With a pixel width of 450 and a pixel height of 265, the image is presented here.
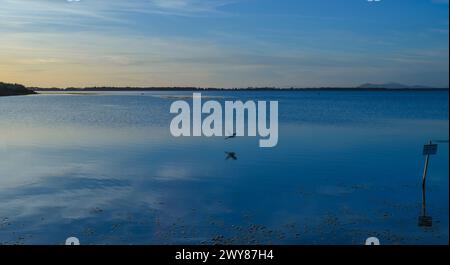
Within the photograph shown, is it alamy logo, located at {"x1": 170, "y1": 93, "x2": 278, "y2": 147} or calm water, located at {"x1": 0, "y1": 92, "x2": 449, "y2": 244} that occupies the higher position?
alamy logo, located at {"x1": 170, "y1": 93, "x2": 278, "y2": 147}

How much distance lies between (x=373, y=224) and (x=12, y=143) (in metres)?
30.9

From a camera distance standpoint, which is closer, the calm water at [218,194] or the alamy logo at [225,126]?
the calm water at [218,194]

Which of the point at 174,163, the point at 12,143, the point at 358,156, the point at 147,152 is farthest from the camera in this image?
the point at 12,143

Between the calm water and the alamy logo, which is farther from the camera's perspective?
the alamy logo

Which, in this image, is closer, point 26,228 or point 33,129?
point 26,228

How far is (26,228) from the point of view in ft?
45.5

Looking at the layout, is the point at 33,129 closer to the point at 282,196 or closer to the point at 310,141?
the point at 310,141

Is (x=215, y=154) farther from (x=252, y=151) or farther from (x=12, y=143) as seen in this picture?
(x=12, y=143)

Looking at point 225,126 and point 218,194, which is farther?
point 225,126

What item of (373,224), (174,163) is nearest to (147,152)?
(174,163)

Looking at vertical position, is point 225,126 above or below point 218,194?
above

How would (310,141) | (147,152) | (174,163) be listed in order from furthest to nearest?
1. (310,141)
2. (147,152)
3. (174,163)

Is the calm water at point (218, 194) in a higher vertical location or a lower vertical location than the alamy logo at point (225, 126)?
lower
